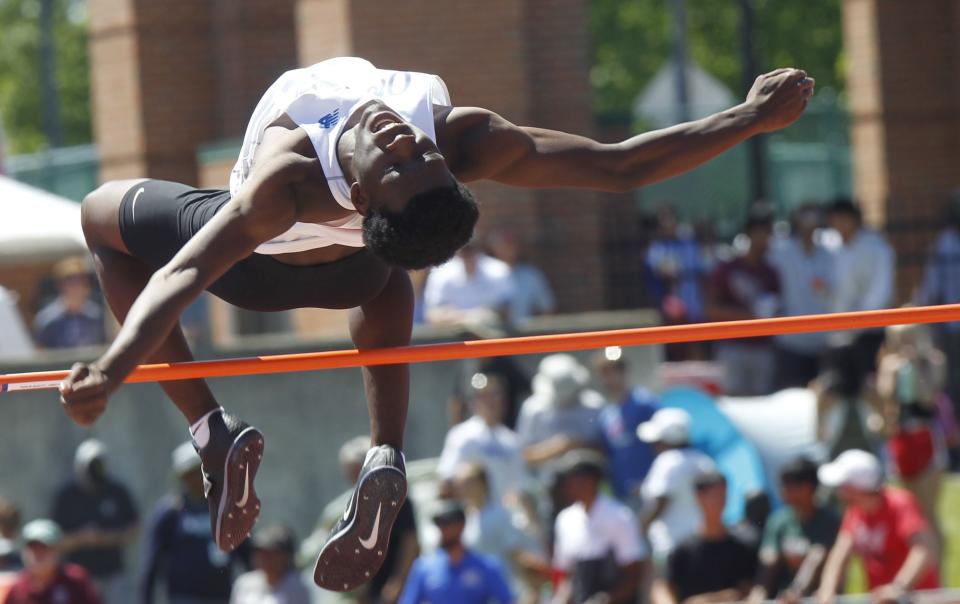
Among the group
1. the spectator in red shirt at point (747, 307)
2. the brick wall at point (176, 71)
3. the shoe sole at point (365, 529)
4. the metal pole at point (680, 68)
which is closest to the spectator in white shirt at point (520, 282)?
the spectator in red shirt at point (747, 307)

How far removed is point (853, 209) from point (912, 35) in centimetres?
550

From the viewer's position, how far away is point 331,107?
4957 mm

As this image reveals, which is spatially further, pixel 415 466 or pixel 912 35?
pixel 912 35

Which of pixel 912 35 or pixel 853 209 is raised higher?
pixel 912 35

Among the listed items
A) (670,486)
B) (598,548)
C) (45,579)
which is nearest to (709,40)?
(670,486)

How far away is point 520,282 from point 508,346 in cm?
647

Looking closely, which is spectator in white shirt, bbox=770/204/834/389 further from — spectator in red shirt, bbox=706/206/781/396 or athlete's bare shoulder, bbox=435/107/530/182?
athlete's bare shoulder, bbox=435/107/530/182

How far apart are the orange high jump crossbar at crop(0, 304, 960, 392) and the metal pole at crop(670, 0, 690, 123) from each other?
12.4 m

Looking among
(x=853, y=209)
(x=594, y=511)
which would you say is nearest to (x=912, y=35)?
(x=853, y=209)

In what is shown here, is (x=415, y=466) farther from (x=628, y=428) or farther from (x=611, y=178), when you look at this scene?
(x=611, y=178)

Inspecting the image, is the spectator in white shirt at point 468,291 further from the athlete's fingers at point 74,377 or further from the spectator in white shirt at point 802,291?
the athlete's fingers at point 74,377

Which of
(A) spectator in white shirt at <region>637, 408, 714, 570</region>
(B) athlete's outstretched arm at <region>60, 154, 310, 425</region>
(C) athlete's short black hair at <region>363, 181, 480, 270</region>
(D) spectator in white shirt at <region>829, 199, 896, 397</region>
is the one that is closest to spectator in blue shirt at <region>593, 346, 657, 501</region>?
(A) spectator in white shirt at <region>637, 408, 714, 570</region>

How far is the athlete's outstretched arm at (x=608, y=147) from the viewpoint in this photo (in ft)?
16.8

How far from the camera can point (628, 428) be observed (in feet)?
32.3
